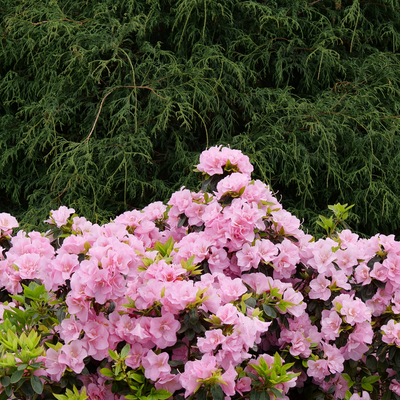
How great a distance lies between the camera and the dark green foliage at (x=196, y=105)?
236 centimetres

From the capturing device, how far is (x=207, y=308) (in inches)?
44.1

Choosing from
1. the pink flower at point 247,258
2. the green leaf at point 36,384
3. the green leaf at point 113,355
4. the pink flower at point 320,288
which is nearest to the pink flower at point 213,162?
the pink flower at point 247,258

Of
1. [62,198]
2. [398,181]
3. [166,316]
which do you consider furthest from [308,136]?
[166,316]

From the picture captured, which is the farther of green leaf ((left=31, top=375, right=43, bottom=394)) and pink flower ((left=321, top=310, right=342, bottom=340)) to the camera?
pink flower ((left=321, top=310, right=342, bottom=340))

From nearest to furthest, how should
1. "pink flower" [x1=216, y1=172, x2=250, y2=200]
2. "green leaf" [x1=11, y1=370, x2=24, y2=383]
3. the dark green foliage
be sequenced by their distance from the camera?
"green leaf" [x1=11, y1=370, x2=24, y2=383], "pink flower" [x1=216, y1=172, x2=250, y2=200], the dark green foliage

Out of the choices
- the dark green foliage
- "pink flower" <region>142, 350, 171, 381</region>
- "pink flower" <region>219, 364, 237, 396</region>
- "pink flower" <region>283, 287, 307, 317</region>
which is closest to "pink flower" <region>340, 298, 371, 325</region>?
"pink flower" <region>283, 287, 307, 317</region>

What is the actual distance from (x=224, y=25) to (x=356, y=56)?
93 centimetres

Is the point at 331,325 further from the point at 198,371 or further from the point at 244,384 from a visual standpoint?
the point at 198,371

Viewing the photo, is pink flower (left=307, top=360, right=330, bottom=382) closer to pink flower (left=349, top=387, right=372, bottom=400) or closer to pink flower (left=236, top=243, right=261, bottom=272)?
pink flower (left=349, top=387, right=372, bottom=400)

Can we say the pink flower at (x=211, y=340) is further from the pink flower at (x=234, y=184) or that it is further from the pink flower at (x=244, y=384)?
the pink flower at (x=234, y=184)

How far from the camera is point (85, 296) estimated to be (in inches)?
42.7

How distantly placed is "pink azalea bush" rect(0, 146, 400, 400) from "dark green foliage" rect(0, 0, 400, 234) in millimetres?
853

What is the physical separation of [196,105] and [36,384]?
6.54 ft

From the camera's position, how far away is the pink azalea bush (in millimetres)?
1079
